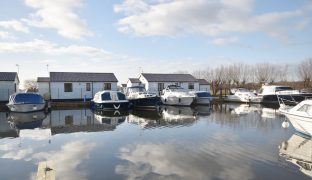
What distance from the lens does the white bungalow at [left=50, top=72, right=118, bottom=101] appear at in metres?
32.9

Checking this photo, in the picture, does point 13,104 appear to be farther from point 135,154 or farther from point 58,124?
point 135,154

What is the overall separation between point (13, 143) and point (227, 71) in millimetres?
50404

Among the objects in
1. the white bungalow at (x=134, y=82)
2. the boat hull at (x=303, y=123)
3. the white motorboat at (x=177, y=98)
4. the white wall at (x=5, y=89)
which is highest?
the white bungalow at (x=134, y=82)

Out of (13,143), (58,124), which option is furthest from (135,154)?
(58,124)

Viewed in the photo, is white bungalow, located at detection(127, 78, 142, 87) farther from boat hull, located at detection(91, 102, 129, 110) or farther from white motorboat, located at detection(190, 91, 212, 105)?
boat hull, located at detection(91, 102, 129, 110)

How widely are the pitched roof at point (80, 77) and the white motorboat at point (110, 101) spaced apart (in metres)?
7.33

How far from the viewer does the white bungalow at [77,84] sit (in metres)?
32.9

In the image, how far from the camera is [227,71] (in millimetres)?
57938

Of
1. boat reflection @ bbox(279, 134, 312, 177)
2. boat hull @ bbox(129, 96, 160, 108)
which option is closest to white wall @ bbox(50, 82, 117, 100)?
boat hull @ bbox(129, 96, 160, 108)

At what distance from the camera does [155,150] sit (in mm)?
11234

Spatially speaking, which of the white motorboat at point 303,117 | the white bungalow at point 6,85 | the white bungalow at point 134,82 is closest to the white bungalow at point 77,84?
the white bungalow at point 6,85

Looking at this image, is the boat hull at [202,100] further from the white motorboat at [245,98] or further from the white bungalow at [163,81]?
the white bungalow at [163,81]

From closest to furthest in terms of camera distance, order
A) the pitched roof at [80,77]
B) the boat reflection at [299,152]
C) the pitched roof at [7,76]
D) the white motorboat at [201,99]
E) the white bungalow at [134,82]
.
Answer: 1. the boat reflection at [299,152]
2. the pitched roof at [7,76]
3. the pitched roof at [80,77]
4. the white motorboat at [201,99]
5. the white bungalow at [134,82]

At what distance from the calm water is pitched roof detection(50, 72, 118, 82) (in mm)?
15966
